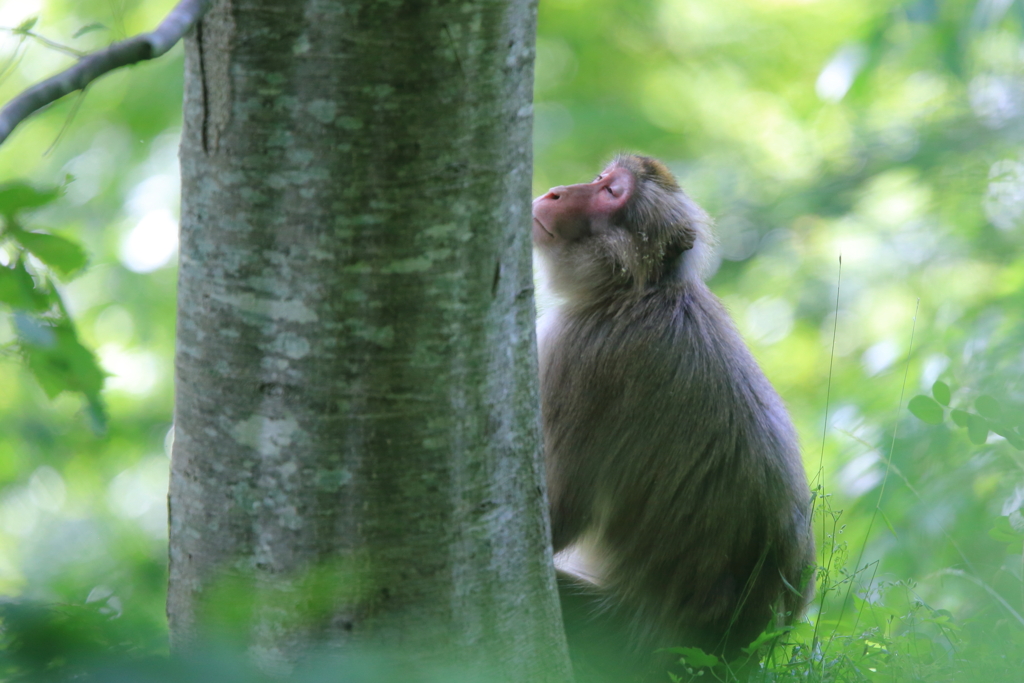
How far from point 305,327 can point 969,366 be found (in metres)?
2.96

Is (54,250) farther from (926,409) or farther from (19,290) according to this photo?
(926,409)

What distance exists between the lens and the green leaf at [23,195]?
1260 mm

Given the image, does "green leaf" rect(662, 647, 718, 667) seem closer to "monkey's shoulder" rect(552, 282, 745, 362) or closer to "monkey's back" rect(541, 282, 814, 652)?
"monkey's back" rect(541, 282, 814, 652)

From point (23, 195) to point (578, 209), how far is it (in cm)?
250

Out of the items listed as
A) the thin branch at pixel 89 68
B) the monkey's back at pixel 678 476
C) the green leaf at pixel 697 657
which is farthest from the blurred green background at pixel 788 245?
the green leaf at pixel 697 657

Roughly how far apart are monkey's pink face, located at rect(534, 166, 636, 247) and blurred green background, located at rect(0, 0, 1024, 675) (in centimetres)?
48

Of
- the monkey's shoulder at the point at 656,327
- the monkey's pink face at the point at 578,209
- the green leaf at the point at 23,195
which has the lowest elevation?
the monkey's shoulder at the point at 656,327

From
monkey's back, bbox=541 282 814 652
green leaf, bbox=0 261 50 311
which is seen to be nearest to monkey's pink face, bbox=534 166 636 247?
monkey's back, bbox=541 282 814 652

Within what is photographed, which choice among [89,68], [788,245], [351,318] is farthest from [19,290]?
[788,245]

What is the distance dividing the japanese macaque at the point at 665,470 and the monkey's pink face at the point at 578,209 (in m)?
0.20

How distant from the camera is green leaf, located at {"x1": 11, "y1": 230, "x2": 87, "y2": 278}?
136 cm

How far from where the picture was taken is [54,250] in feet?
4.56

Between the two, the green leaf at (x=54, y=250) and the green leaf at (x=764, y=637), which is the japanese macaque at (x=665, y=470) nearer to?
the green leaf at (x=764, y=637)

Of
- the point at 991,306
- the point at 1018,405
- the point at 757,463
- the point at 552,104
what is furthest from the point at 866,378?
→ the point at 552,104
